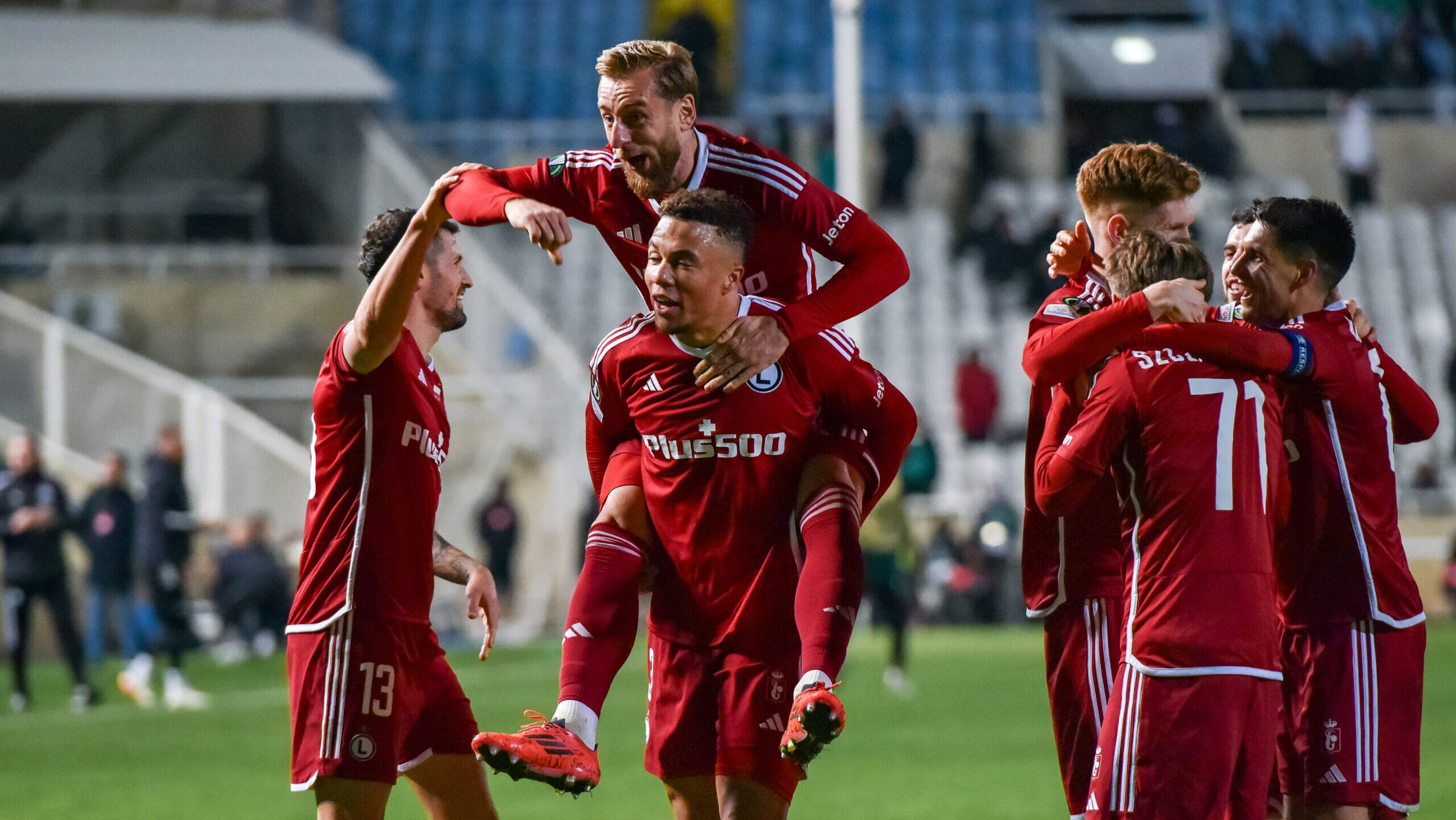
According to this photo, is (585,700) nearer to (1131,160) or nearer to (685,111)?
(685,111)

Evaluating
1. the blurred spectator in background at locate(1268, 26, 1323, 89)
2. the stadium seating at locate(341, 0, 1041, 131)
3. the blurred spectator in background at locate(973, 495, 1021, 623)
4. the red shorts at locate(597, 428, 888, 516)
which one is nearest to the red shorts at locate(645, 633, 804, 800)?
the red shorts at locate(597, 428, 888, 516)

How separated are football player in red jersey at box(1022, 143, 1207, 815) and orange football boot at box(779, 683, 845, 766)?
3.36 feet

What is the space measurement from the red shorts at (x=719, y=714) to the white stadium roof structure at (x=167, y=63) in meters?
20.4

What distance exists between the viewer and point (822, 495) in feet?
16.6

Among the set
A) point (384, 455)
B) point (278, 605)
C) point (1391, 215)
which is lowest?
point (278, 605)

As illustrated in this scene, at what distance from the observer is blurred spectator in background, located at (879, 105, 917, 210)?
27.3m

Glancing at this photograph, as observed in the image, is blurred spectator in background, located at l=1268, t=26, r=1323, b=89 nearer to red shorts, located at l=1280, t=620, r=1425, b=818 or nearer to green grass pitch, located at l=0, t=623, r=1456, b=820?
green grass pitch, located at l=0, t=623, r=1456, b=820

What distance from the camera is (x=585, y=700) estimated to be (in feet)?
16.6

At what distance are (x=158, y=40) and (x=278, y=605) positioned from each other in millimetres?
10354

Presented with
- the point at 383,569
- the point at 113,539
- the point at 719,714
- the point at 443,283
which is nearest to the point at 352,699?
the point at 383,569

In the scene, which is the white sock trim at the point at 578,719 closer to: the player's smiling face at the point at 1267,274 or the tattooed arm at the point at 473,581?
the tattooed arm at the point at 473,581

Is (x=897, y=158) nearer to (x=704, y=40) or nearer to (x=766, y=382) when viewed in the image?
(x=704, y=40)

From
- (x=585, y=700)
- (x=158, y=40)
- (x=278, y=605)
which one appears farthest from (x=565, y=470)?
(x=585, y=700)

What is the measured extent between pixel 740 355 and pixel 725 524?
50 cm
